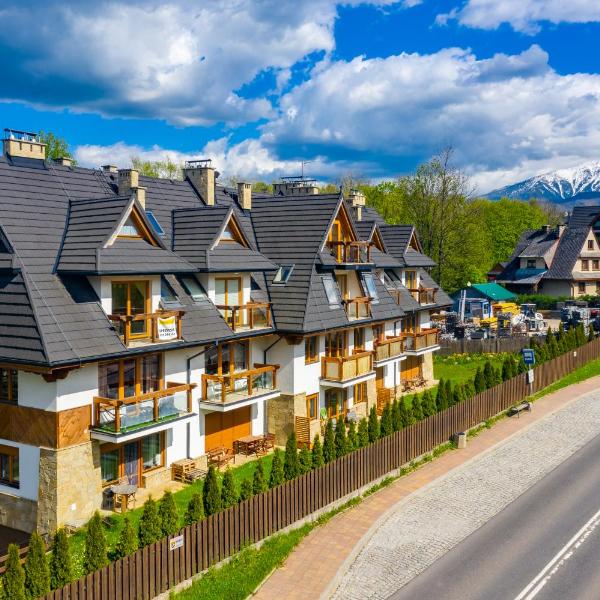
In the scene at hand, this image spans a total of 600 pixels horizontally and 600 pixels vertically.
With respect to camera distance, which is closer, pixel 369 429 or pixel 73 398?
Answer: pixel 73 398

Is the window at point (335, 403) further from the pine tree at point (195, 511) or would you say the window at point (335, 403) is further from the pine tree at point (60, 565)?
the pine tree at point (60, 565)

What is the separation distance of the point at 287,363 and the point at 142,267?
27.6 feet

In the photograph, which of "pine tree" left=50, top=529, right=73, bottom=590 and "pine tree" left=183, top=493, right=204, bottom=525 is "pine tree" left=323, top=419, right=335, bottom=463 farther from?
"pine tree" left=50, top=529, right=73, bottom=590

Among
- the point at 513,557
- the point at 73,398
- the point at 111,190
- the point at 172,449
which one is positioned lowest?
the point at 513,557

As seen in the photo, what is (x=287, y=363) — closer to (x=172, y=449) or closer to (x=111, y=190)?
(x=172, y=449)

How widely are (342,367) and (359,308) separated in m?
3.90

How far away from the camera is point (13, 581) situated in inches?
522

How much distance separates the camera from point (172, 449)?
938 inches

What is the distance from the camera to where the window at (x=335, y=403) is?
3053 cm

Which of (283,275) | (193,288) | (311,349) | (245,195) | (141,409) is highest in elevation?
(245,195)

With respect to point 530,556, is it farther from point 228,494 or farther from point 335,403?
point 335,403

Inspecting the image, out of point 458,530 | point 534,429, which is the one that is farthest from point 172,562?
point 534,429

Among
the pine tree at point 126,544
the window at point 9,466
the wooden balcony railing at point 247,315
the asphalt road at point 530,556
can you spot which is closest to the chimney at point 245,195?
the wooden balcony railing at point 247,315

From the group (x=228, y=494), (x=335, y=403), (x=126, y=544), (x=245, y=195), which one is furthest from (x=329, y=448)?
(x=245, y=195)
